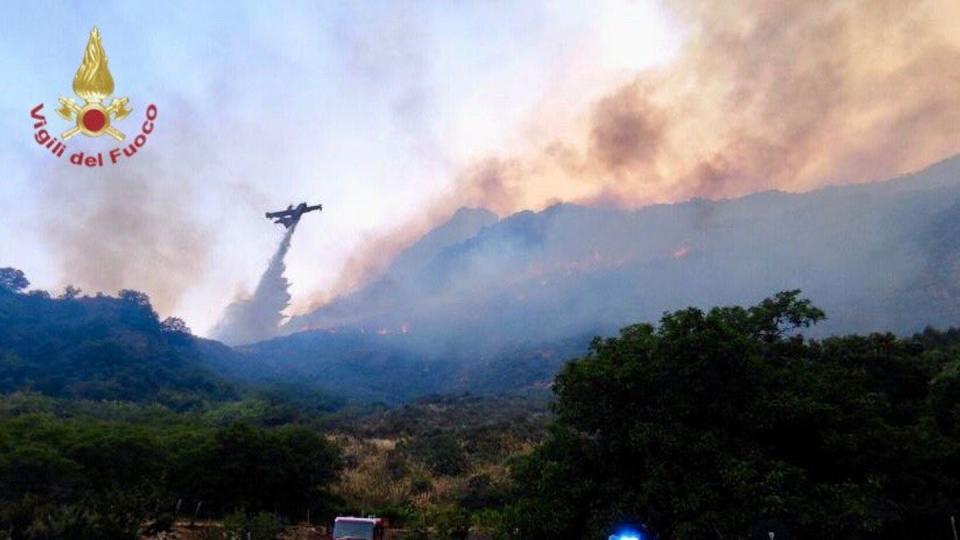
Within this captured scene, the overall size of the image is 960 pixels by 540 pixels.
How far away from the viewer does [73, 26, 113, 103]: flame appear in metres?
23.0

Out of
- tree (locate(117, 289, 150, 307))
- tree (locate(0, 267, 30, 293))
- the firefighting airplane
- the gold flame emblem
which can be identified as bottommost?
the gold flame emblem

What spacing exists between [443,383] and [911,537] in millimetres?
112549

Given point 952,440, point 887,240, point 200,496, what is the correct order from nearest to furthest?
point 952,440 < point 200,496 < point 887,240

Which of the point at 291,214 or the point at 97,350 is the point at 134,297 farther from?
the point at 291,214

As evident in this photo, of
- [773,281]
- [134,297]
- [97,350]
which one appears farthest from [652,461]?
[773,281]

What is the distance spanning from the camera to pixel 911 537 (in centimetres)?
1914

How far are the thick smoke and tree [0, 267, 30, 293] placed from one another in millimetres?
44479

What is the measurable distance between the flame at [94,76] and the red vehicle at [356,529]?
17.7 m

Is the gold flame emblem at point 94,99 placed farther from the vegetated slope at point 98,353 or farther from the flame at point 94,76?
the vegetated slope at point 98,353

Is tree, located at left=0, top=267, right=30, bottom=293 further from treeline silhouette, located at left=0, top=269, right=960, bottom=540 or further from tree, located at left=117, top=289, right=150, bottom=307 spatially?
treeline silhouette, located at left=0, top=269, right=960, bottom=540

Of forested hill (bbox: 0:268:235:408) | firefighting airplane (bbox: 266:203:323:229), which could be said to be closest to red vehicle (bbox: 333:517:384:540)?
firefighting airplane (bbox: 266:203:323:229)

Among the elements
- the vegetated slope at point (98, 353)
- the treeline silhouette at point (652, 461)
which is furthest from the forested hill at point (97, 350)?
the treeline silhouette at point (652, 461)

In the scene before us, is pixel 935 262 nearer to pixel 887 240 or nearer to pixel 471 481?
pixel 887 240

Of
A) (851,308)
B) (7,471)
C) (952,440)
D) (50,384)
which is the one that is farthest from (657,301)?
(7,471)
